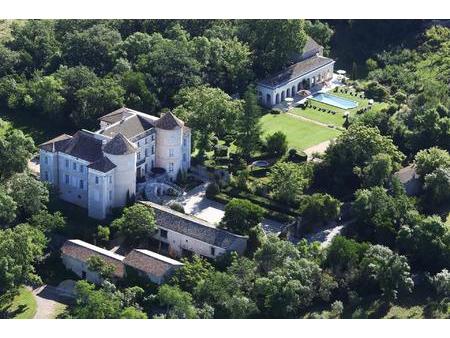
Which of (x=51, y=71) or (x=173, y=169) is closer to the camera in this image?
(x=173, y=169)

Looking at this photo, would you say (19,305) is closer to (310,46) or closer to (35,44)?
(35,44)

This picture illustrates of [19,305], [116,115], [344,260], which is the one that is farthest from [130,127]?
[344,260]

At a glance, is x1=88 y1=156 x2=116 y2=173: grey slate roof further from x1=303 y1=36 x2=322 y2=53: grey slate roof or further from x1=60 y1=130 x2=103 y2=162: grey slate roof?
x1=303 y1=36 x2=322 y2=53: grey slate roof

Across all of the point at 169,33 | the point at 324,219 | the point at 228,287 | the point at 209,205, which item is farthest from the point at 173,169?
the point at 169,33

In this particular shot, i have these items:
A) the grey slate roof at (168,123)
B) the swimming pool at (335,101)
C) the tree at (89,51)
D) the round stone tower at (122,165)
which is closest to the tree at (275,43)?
the swimming pool at (335,101)

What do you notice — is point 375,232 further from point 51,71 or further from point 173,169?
point 51,71

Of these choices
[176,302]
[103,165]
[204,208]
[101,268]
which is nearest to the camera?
[176,302]

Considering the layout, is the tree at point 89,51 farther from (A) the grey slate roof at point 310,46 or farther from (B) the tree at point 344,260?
(B) the tree at point 344,260
